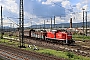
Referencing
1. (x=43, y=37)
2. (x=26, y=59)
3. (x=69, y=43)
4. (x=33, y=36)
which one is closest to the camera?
(x=26, y=59)

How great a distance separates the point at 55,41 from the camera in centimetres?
4906

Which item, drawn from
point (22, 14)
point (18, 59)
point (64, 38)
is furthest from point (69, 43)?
point (18, 59)

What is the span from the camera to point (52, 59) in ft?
75.3

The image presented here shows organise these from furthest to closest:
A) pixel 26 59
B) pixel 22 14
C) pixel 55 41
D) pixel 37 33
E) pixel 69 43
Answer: pixel 37 33, pixel 55 41, pixel 69 43, pixel 22 14, pixel 26 59

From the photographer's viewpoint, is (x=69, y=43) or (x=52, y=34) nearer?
(x=69, y=43)

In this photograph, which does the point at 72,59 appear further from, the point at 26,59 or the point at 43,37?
the point at 43,37

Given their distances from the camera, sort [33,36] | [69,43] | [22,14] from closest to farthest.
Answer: [22,14], [69,43], [33,36]

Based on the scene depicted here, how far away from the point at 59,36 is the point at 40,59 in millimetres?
24287

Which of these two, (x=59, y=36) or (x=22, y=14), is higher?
(x=22, y=14)

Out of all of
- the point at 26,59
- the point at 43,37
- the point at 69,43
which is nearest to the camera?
the point at 26,59

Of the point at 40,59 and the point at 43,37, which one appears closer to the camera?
the point at 40,59

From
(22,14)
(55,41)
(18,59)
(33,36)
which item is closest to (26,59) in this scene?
(18,59)

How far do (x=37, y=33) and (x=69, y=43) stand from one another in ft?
62.0

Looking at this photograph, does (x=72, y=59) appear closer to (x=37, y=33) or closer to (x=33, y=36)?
(x=37, y=33)
